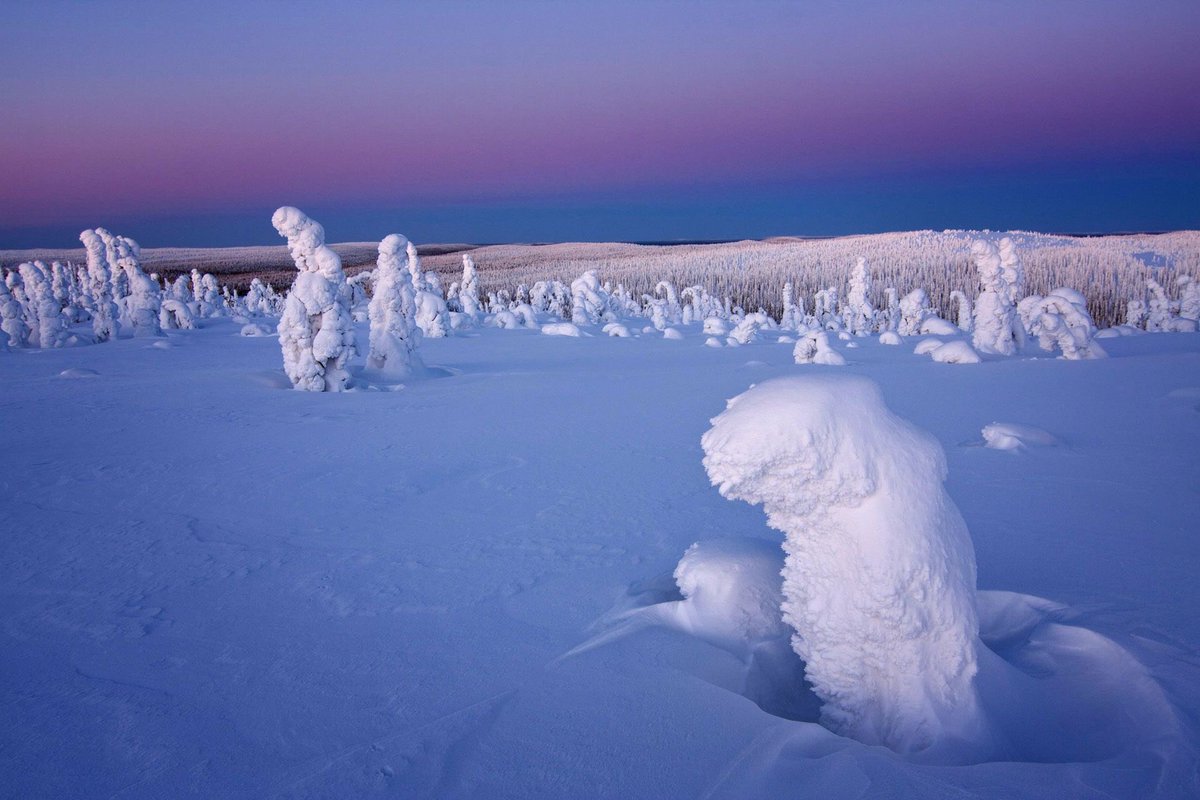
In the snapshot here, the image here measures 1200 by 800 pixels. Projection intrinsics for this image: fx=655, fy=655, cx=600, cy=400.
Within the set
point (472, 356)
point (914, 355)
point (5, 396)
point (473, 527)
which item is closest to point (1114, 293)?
point (914, 355)

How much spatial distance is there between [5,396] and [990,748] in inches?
563

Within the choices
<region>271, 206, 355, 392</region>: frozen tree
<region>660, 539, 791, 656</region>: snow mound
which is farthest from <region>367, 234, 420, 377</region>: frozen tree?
<region>660, 539, 791, 656</region>: snow mound

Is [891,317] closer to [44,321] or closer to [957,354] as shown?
[957,354]

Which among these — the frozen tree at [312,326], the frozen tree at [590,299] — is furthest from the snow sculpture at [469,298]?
the frozen tree at [312,326]

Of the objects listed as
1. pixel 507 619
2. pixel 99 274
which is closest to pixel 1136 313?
pixel 507 619

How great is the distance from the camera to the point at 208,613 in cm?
377

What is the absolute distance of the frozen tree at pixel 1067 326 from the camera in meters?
16.2

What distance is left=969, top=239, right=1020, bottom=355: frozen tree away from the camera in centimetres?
1797

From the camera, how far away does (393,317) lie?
51.3 feet

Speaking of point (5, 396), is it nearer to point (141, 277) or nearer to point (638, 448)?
point (638, 448)

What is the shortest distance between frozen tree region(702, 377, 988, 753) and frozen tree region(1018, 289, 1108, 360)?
1679 centimetres

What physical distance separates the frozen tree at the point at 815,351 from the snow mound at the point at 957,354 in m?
2.35

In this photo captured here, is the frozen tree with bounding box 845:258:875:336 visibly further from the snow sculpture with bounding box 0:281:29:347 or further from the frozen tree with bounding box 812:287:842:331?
the snow sculpture with bounding box 0:281:29:347

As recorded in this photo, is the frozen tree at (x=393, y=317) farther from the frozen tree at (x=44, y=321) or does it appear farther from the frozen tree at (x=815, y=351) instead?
the frozen tree at (x=44, y=321)
